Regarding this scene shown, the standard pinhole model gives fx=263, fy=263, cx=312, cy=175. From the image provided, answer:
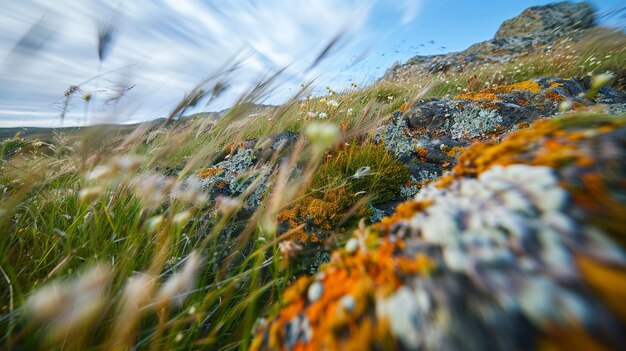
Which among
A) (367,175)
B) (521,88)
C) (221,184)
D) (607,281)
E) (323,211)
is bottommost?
(323,211)

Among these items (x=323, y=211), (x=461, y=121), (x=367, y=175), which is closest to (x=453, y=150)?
(x=461, y=121)

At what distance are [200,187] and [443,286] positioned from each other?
2033 millimetres

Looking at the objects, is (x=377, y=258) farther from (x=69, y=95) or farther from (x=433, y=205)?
(x=69, y=95)

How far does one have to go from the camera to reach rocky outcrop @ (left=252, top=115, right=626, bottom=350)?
0.37 metres

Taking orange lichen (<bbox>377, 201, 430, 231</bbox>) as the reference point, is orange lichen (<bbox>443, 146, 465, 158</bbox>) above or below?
below

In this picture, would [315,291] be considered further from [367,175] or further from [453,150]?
[453,150]

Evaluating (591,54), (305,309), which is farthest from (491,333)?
(591,54)

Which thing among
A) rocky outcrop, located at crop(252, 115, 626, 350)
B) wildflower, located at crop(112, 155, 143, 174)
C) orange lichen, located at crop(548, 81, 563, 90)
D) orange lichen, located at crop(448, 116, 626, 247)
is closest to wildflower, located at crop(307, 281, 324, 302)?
rocky outcrop, located at crop(252, 115, 626, 350)

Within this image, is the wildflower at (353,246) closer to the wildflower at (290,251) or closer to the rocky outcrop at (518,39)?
the wildflower at (290,251)

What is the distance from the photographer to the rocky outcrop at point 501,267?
14.7 inches

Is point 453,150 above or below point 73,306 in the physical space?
below

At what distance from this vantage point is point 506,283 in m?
0.41

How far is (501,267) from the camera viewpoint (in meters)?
0.42

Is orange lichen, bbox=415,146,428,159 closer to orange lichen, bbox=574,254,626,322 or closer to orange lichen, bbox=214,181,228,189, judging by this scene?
orange lichen, bbox=214,181,228,189
